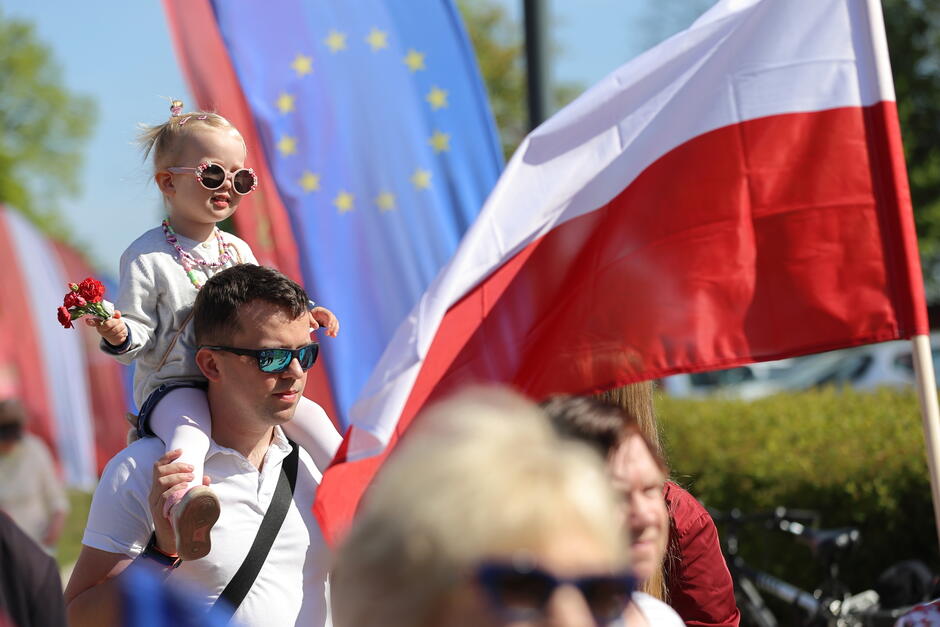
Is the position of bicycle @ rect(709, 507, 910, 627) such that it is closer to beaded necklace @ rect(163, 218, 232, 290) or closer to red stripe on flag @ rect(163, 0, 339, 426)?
red stripe on flag @ rect(163, 0, 339, 426)

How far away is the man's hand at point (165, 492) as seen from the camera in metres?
2.84

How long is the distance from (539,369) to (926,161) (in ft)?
86.2

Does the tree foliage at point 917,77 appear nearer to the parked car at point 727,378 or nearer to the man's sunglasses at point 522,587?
the parked car at point 727,378

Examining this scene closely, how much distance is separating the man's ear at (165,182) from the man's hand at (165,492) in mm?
853

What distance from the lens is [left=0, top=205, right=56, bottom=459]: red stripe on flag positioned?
16.9m

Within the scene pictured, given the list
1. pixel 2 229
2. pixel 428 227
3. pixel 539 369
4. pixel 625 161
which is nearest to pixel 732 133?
pixel 625 161

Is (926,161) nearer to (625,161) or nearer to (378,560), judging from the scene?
→ (625,161)

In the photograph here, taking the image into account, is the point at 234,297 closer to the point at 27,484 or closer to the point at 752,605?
the point at 752,605

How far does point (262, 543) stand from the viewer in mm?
3008

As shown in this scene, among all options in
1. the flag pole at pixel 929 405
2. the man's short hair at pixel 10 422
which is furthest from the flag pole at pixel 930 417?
the man's short hair at pixel 10 422

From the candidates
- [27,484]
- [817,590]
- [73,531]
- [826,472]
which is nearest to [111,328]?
[817,590]

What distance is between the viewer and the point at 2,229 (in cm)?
1703

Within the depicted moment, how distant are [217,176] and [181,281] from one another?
0.31 metres

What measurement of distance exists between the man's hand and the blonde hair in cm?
128
